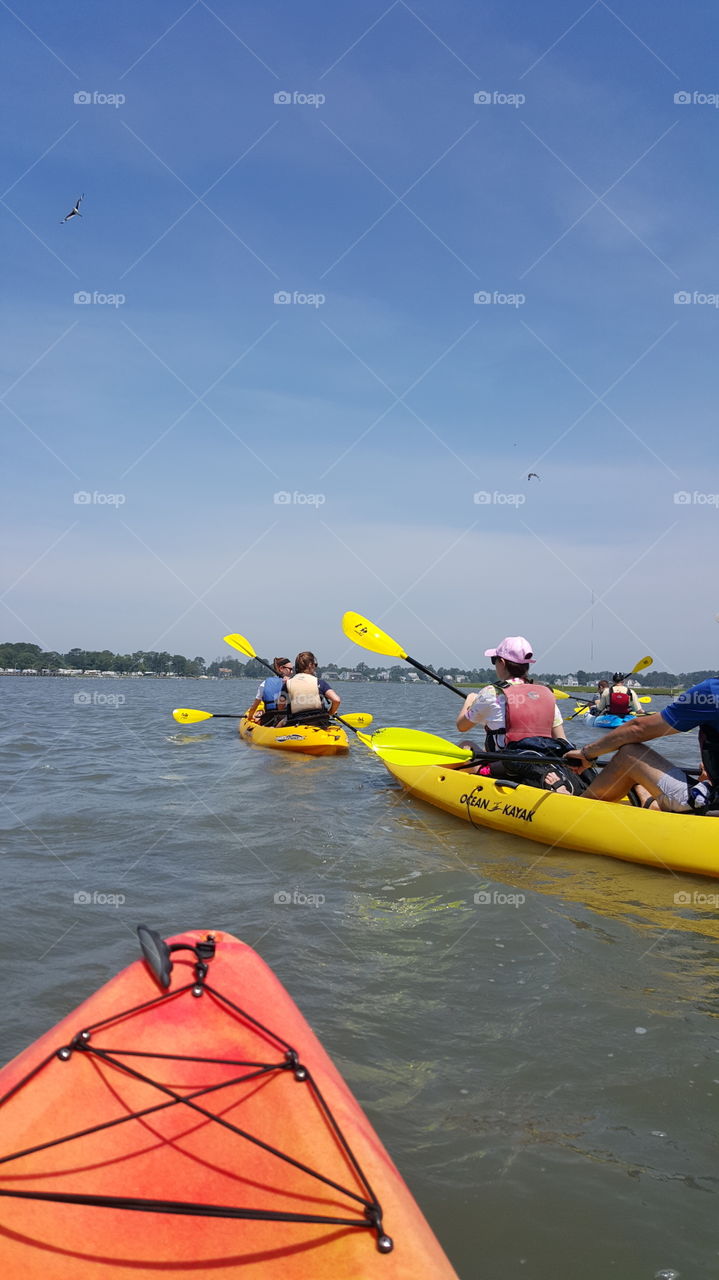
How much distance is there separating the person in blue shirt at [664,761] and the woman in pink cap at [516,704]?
0.78m

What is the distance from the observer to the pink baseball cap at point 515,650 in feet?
22.6

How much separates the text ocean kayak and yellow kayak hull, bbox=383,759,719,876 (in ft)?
12.6

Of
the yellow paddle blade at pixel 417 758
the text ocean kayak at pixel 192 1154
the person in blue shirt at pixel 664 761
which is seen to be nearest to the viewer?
the text ocean kayak at pixel 192 1154

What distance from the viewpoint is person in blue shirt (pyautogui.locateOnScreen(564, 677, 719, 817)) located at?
491 cm

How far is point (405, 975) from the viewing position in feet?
12.5

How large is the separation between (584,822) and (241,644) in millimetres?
11619

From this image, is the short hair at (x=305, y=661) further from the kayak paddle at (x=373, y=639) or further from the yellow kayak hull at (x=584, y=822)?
the yellow kayak hull at (x=584, y=822)

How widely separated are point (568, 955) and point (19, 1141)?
2.86m

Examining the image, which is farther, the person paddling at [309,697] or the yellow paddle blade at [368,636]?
the person paddling at [309,697]

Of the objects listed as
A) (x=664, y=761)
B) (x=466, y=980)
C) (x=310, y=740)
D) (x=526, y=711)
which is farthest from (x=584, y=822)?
(x=310, y=740)

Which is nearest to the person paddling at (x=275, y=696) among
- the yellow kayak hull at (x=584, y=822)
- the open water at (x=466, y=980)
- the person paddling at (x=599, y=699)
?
the open water at (x=466, y=980)

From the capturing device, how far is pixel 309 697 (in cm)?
1244

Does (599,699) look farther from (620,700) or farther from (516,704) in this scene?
(516,704)

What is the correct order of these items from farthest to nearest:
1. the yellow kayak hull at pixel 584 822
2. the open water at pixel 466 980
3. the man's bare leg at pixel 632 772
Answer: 1. the man's bare leg at pixel 632 772
2. the yellow kayak hull at pixel 584 822
3. the open water at pixel 466 980
